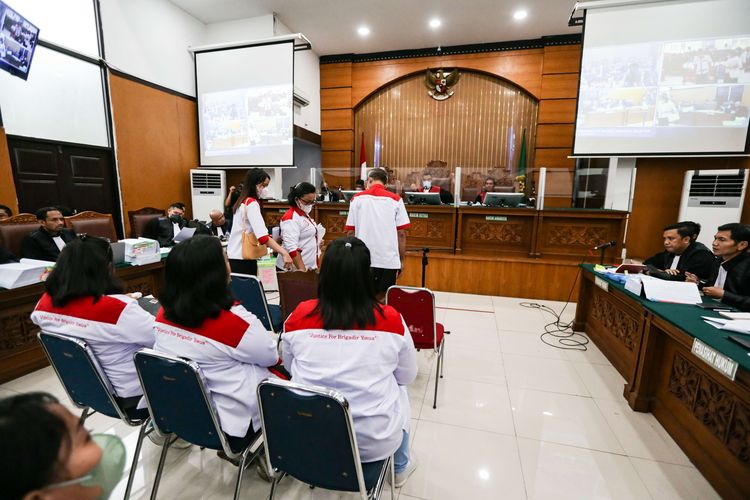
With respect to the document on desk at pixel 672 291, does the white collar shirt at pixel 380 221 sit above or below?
above

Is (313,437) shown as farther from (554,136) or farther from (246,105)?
(554,136)

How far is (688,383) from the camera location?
1.88 meters

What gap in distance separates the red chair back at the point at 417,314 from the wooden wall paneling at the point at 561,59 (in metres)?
6.63

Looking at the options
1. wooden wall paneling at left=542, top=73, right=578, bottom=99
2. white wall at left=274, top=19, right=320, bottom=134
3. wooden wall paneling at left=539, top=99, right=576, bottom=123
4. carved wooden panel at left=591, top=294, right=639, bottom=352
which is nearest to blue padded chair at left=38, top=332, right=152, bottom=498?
carved wooden panel at left=591, top=294, right=639, bottom=352

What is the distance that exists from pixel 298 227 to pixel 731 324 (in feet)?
9.29

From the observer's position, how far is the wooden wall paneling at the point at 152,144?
5020mm

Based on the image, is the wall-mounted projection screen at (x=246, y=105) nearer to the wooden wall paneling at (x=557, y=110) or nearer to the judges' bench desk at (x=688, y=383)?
the wooden wall paneling at (x=557, y=110)

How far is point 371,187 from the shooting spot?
9.43 ft

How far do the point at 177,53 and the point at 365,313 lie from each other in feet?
22.1

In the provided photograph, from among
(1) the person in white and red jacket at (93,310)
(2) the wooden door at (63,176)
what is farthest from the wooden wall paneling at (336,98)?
(1) the person in white and red jacket at (93,310)

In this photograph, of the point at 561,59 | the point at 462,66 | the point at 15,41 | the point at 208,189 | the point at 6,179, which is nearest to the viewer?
the point at 15,41

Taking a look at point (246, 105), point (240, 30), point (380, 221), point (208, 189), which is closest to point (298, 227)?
point (380, 221)

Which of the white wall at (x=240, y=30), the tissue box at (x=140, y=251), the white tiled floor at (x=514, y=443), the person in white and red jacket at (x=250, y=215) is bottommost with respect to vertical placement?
the white tiled floor at (x=514, y=443)

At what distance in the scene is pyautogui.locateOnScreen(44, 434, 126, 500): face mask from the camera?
19.8 inches
